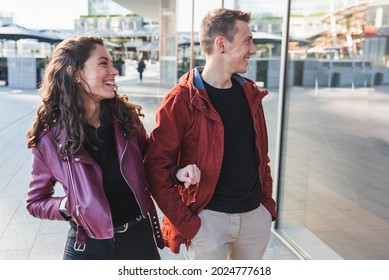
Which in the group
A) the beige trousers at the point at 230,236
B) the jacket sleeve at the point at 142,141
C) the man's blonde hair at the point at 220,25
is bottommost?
the beige trousers at the point at 230,236

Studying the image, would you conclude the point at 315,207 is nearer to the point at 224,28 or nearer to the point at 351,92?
the point at 351,92

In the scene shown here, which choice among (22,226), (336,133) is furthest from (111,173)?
(22,226)

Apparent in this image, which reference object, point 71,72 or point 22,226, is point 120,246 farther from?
point 22,226

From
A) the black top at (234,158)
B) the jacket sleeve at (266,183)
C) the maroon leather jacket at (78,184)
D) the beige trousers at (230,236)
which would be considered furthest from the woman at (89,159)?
the jacket sleeve at (266,183)

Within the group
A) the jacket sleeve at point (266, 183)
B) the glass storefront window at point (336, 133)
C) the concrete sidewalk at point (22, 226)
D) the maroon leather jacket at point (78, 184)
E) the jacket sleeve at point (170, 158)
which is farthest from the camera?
the concrete sidewalk at point (22, 226)

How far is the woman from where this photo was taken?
5.87ft

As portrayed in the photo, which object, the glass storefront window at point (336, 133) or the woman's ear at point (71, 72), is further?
the glass storefront window at point (336, 133)

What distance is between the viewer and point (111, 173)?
1888 mm

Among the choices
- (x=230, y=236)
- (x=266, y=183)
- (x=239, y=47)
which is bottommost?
(x=230, y=236)

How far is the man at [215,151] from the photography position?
1.97 meters

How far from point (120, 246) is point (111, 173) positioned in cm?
32

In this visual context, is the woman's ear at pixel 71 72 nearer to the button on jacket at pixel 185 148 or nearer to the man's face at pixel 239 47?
the button on jacket at pixel 185 148

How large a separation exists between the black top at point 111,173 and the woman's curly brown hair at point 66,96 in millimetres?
69
